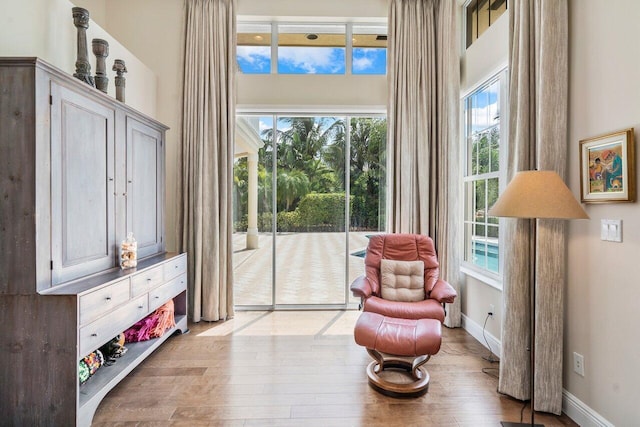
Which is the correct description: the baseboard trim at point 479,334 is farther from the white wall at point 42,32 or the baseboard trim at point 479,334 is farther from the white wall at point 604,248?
the white wall at point 42,32

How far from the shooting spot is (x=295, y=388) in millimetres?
2363

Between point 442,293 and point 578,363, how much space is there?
39.6 inches

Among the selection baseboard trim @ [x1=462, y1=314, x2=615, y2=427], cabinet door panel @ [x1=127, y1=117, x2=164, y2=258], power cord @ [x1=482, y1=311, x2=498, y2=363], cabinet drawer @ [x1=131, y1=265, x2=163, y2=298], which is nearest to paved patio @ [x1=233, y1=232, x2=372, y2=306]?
cabinet door panel @ [x1=127, y1=117, x2=164, y2=258]

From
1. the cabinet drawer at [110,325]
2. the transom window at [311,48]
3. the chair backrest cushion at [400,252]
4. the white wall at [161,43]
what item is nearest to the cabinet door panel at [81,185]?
the cabinet drawer at [110,325]

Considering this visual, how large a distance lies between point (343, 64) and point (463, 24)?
4.76 ft

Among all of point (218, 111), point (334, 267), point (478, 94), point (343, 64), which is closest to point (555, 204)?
point (478, 94)

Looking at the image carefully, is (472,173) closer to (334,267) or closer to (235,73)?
(334,267)

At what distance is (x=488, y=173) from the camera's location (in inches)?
124

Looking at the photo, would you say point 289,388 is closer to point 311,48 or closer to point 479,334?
point 479,334

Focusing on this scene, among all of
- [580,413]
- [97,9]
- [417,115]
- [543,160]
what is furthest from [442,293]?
[97,9]

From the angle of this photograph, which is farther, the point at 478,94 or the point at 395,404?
the point at 478,94

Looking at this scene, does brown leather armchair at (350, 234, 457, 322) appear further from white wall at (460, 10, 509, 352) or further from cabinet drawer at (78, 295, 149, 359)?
cabinet drawer at (78, 295, 149, 359)

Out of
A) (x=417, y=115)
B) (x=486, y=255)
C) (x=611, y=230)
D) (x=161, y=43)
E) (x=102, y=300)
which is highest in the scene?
(x=161, y=43)

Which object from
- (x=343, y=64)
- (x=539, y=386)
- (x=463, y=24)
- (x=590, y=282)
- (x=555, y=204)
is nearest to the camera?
(x=555, y=204)
